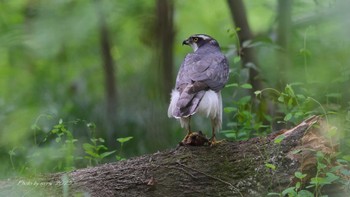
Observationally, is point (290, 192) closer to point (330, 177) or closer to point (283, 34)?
point (330, 177)

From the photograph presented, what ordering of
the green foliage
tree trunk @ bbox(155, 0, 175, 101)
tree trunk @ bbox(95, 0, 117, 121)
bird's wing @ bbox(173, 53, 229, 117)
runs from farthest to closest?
the green foliage < tree trunk @ bbox(95, 0, 117, 121) < tree trunk @ bbox(155, 0, 175, 101) < bird's wing @ bbox(173, 53, 229, 117)

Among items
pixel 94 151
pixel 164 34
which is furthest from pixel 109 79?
pixel 164 34

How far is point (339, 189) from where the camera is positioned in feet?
13.8

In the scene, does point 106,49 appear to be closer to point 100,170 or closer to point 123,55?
point 123,55

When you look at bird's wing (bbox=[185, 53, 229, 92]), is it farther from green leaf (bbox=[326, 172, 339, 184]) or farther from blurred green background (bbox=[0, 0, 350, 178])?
green leaf (bbox=[326, 172, 339, 184])

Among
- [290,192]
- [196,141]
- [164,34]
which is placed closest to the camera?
[290,192]

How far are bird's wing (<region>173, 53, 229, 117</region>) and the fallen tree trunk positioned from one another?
0.48m

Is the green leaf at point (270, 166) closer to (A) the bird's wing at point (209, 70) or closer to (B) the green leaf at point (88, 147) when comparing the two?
(A) the bird's wing at point (209, 70)

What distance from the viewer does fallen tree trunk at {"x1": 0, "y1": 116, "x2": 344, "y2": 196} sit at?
439 centimetres

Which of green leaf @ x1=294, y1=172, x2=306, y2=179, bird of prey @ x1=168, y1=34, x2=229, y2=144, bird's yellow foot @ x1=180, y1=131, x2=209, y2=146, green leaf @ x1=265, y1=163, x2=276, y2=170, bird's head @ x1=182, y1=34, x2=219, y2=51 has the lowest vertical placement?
green leaf @ x1=294, y1=172, x2=306, y2=179

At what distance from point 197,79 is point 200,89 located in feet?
0.48

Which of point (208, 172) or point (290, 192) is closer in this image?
point (290, 192)

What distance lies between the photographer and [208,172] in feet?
14.9

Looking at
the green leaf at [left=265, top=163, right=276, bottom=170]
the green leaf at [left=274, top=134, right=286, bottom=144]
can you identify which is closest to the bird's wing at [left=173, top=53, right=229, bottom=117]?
the green leaf at [left=274, top=134, right=286, bottom=144]
